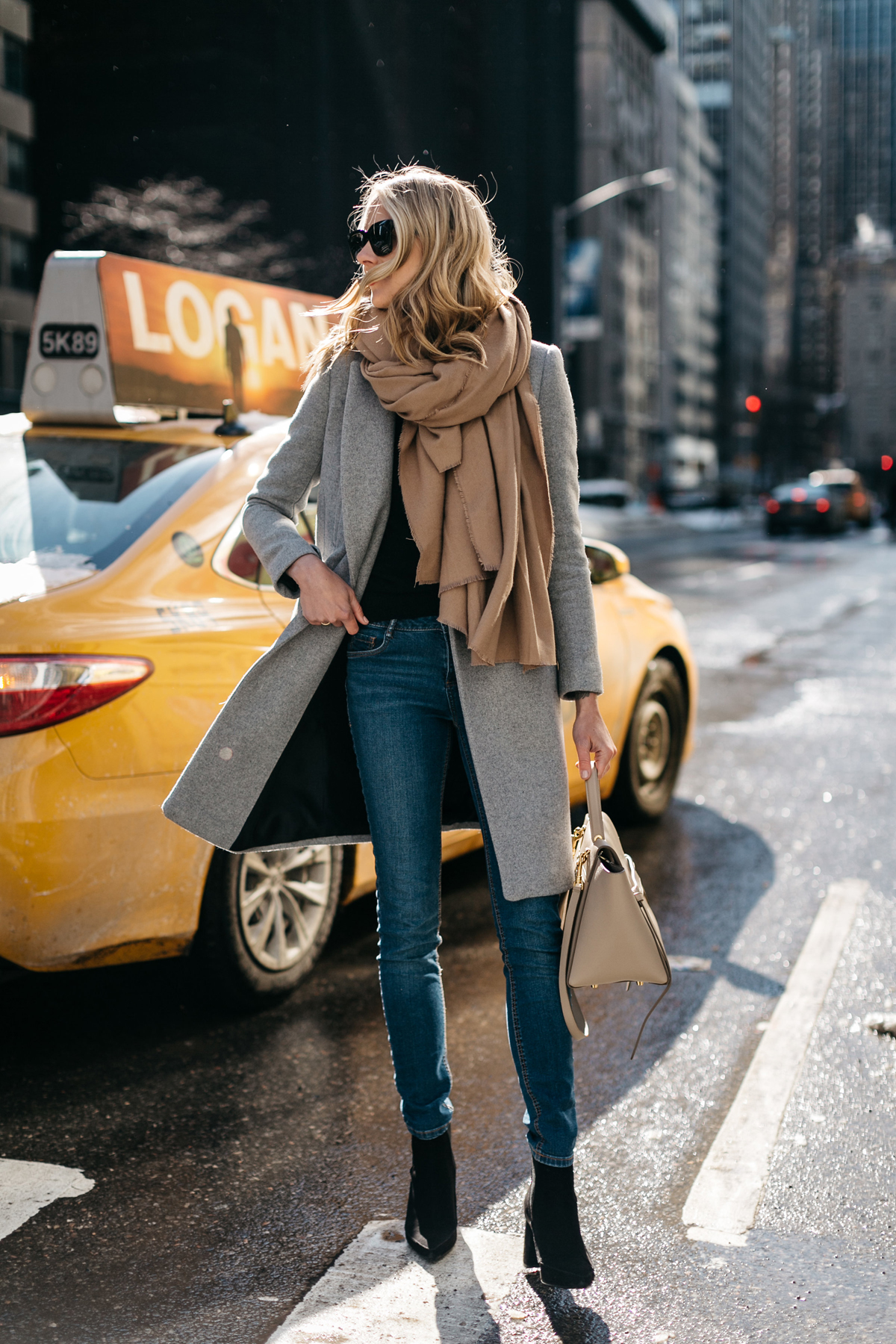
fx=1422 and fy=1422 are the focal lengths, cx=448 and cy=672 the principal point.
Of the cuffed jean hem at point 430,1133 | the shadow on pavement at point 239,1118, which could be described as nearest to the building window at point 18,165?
the shadow on pavement at point 239,1118

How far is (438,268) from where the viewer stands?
2.44 meters

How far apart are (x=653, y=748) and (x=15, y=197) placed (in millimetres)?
39172

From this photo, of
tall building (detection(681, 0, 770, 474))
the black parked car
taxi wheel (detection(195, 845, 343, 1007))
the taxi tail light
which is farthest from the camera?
tall building (detection(681, 0, 770, 474))

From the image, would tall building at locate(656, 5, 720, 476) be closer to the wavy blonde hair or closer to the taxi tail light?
the taxi tail light

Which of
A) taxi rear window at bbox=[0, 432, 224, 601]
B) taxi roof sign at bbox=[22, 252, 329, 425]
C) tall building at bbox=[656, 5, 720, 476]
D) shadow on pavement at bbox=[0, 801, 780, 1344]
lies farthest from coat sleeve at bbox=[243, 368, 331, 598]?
tall building at bbox=[656, 5, 720, 476]

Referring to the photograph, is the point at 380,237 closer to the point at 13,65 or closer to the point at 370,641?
the point at 370,641

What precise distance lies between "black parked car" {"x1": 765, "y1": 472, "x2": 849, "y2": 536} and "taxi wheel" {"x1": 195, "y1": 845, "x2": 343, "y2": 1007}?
114 feet

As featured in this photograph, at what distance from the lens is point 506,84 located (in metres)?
60.7

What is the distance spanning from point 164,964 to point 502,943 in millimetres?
2014

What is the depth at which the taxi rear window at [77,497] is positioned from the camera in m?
3.75

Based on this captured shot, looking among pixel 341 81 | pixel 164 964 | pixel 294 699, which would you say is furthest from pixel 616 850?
pixel 341 81

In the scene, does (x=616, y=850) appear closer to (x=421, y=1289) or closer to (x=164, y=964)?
(x=421, y=1289)

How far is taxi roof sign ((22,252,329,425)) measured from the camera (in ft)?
15.3

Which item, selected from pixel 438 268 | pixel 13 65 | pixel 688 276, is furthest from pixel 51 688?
pixel 688 276
